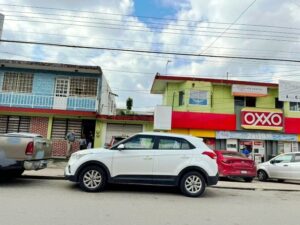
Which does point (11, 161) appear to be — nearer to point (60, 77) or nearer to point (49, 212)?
point (49, 212)

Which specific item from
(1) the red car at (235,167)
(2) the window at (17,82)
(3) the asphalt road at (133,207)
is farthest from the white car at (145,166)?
(2) the window at (17,82)

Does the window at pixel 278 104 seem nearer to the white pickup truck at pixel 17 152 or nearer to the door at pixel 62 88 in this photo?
the door at pixel 62 88

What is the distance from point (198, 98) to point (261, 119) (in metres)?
4.30

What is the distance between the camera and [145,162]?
9.27m

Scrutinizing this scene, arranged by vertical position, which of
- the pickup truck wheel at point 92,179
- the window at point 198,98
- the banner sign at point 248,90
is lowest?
the pickup truck wheel at point 92,179

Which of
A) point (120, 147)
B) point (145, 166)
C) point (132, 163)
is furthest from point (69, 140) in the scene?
point (145, 166)

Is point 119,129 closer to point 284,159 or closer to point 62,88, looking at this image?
point 62,88

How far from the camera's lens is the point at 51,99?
69.5 ft

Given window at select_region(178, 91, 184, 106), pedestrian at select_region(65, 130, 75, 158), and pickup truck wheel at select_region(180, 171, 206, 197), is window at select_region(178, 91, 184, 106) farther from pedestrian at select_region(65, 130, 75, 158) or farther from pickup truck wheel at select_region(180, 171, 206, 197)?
pickup truck wheel at select_region(180, 171, 206, 197)

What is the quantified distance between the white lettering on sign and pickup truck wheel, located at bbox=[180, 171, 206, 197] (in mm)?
12751

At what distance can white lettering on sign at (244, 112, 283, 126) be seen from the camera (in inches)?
833

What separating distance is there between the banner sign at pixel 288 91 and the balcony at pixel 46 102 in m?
12.1

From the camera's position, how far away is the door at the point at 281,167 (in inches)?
582

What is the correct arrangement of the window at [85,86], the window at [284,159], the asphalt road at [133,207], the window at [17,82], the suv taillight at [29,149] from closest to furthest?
the asphalt road at [133,207] < the suv taillight at [29,149] < the window at [284,159] < the window at [17,82] < the window at [85,86]
